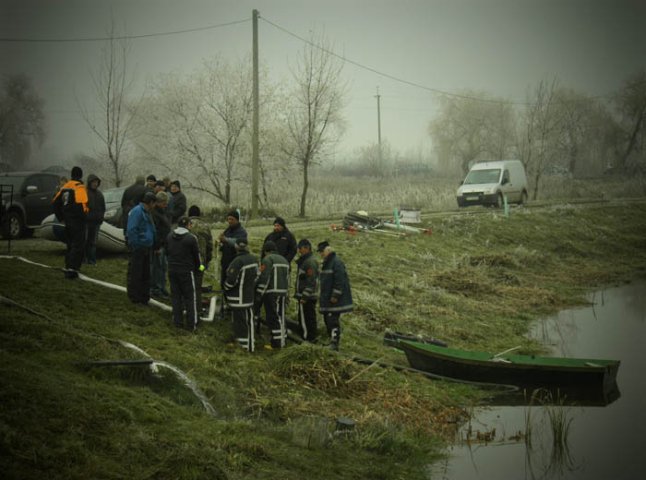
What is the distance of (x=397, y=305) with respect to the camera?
19969mm

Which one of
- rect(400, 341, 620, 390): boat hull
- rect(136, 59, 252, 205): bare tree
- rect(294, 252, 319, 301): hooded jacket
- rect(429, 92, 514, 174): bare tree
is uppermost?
rect(429, 92, 514, 174): bare tree

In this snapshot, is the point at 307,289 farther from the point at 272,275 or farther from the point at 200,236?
the point at 200,236

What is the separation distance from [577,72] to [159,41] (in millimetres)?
47594

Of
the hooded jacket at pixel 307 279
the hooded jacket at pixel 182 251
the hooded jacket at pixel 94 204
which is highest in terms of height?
the hooded jacket at pixel 94 204

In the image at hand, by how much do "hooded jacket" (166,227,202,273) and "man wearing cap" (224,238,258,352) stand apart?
683mm

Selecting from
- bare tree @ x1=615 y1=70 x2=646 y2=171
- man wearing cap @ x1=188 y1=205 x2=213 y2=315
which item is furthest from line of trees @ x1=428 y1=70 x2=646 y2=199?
man wearing cap @ x1=188 y1=205 x2=213 y2=315

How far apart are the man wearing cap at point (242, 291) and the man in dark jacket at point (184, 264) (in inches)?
24.2

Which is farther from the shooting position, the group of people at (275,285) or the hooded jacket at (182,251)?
the group of people at (275,285)

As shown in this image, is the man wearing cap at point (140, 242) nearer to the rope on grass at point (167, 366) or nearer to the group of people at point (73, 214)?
the group of people at point (73, 214)

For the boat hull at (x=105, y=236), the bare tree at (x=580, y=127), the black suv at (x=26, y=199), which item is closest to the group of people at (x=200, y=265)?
the boat hull at (x=105, y=236)

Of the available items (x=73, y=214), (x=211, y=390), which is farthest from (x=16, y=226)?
(x=211, y=390)

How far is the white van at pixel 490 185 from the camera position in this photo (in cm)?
3650

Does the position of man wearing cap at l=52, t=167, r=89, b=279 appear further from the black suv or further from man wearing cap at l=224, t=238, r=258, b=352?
the black suv

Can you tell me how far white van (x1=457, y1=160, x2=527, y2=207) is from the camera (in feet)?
120
